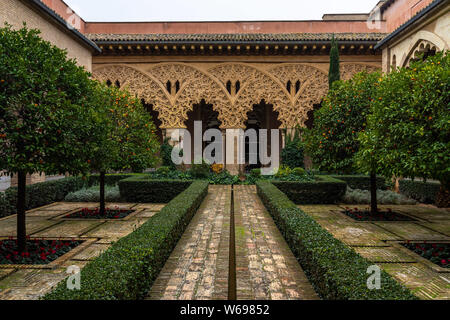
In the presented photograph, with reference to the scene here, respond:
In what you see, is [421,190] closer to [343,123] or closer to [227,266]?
[343,123]

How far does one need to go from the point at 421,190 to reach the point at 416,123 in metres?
6.58

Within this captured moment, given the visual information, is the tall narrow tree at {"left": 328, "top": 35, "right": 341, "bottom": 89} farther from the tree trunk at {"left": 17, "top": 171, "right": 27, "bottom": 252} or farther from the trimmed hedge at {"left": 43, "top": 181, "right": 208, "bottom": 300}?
the tree trunk at {"left": 17, "top": 171, "right": 27, "bottom": 252}

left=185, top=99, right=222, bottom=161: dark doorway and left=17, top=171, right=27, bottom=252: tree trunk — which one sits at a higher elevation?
left=185, top=99, right=222, bottom=161: dark doorway

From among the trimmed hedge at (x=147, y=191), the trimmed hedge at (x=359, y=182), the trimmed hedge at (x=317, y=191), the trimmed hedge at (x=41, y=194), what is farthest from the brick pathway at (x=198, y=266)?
the trimmed hedge at (x=359, y=182)

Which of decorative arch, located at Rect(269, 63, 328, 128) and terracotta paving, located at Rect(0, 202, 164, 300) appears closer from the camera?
terracotta paving, located at Rect(0, 202, 164, 300)

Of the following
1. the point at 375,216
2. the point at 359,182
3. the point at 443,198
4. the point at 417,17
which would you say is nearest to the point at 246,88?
the point at 359,182

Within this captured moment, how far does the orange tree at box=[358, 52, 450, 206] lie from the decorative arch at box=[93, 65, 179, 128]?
11.1 m

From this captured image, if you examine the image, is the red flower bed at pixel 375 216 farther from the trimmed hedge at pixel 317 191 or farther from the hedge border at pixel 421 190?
the hedge border at pixel 421 190

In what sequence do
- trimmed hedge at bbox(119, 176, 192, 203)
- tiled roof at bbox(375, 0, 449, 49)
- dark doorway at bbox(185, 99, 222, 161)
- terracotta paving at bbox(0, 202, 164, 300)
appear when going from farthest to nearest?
dark doorway at bbox(185, 99, 222, 161)
trimmed hedge at bbox(119, 176, 192, 203)
tiled roof at bbox(375, 0, 449, 49)
terracotta paving at bbox(0, 202, 164, 300)

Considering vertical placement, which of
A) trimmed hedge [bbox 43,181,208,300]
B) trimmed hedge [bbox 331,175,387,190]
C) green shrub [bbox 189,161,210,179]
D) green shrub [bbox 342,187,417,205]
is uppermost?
green shrub [bbox 189,161,210,179]

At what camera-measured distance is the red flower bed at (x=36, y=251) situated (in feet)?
14.2

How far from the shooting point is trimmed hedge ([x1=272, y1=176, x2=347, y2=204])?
9383mm

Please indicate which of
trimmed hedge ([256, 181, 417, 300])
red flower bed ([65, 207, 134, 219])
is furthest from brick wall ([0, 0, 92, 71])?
trimmed hedge ([256, 181, 417, 300])

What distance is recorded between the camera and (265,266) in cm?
400
